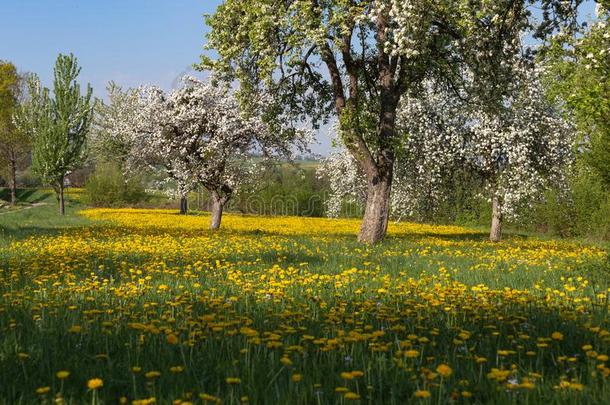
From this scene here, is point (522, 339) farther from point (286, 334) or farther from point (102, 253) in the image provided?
point (102, 253)

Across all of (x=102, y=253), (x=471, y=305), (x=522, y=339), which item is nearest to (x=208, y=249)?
(x=102, y=253)

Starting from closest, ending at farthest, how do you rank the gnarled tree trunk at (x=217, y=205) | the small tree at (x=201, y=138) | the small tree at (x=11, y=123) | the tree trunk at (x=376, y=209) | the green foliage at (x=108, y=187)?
the tree trunk at (x=376, y=209), the small tree at (x=201, y=138), the gnarled tree trunk at (x=217, y=205), the small tree at (x=11, y=123), the green foliage at (x=108, y=187)

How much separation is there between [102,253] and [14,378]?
32.6 feet

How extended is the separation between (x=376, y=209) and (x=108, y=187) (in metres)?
48.8

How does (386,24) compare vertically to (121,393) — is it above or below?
above

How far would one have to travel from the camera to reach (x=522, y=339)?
527 centimetres

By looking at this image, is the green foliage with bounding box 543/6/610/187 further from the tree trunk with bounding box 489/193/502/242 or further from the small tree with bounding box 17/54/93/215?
the small tree with bounding box 17/54/93/215

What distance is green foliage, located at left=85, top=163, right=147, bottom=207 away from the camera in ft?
203

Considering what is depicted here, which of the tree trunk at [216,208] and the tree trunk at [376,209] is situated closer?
the tree trunk at [376,209]

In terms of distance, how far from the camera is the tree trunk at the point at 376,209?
1936cm

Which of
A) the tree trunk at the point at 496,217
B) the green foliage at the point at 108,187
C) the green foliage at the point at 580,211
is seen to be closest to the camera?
the tree trunk at the point at 496,217

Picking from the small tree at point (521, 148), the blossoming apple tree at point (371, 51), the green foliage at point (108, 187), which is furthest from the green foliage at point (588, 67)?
the green foliage at point (108, 187)

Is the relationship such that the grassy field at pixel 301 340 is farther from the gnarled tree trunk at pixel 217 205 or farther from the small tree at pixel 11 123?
the small tree at pixel 11 123

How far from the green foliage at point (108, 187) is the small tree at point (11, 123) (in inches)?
304
